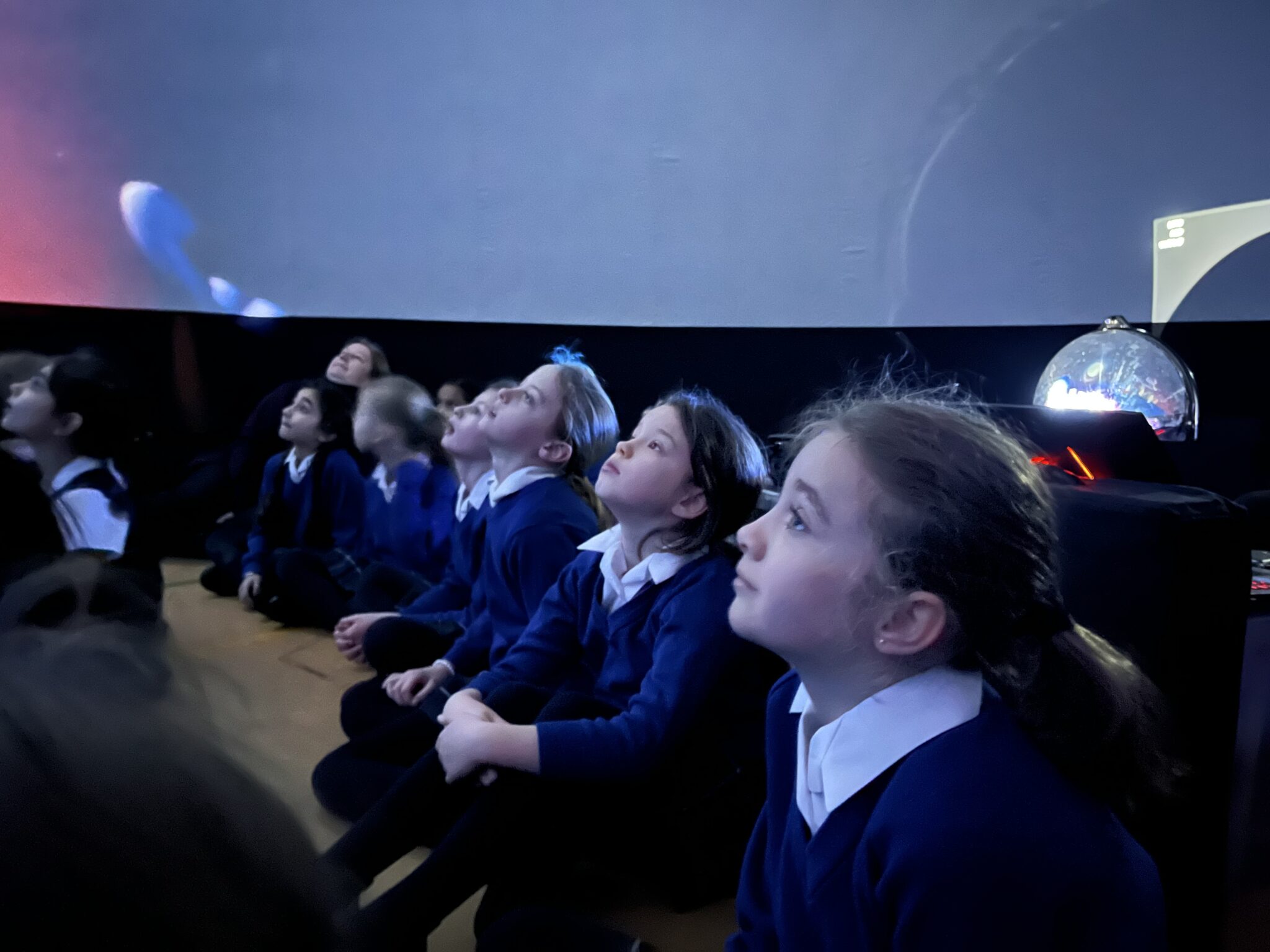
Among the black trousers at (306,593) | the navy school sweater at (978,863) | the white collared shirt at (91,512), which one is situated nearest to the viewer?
the navy school sweater at (978,863)

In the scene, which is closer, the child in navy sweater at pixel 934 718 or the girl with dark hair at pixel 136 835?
the girl with dark hair at pixel 136 835

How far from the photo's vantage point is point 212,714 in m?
0.34

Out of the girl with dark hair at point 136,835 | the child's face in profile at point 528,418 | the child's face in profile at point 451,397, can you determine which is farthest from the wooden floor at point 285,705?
the child's face in profile at point 451,397

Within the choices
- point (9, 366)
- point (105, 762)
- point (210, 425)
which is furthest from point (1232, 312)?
point (210, 425)

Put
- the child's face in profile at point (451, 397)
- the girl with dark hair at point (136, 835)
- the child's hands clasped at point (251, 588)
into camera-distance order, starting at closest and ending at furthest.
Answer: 1. the girl with dark hair at point (136, 835)
2. the child's hands clasped at point (251, 588)
3. the child's face in profile at point (451, 397)

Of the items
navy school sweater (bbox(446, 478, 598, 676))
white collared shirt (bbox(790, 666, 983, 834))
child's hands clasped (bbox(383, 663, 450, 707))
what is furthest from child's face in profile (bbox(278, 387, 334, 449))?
white collared shirt (bbox(790, 666, 983, 834))

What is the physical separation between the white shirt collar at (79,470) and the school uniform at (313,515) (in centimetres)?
86

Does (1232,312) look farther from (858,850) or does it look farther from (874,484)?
(858,850)

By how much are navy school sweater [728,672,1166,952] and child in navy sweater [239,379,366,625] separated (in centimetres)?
243

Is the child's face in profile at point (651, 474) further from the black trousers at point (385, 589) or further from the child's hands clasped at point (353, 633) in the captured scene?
the black trousers at point (385, 589)

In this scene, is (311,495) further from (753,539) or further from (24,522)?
(753,539)

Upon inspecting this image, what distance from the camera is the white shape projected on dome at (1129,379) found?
192 cm

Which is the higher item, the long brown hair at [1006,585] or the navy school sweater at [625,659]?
the long brown hair at [1006,585]

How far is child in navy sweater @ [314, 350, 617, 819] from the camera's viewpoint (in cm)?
159
